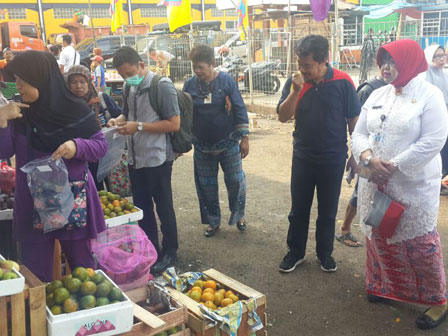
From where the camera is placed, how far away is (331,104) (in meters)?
3.89

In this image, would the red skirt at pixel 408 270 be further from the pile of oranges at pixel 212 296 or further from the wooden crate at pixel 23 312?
the wooden crate at pixel 23 312

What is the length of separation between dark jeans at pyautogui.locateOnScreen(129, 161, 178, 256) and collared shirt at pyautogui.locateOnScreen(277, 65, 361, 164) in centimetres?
122

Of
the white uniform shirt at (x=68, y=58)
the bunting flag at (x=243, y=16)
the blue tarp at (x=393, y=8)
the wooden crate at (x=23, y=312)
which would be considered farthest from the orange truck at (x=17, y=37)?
the wooden crate at (x=23, y=312)

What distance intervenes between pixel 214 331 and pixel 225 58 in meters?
12.4

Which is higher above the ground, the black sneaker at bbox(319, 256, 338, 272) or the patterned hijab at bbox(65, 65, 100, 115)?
the patterned hijab at bbox(65, 65, 100, 115)

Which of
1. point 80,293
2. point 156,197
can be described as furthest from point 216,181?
A: point 80,293

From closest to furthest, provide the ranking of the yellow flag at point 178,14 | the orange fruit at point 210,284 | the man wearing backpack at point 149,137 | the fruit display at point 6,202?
the orange fruit at point 210,284 → the fruit display at point 6,202 → the man wearing backpack at point 149,137 → the yellow flag at point 178,14

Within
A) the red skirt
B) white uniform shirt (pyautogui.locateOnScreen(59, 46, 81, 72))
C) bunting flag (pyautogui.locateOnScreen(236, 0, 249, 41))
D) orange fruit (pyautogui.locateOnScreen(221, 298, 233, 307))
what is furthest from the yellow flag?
orange fruit (pyautogui.locateOnScreen(221, 298, 233, 307))

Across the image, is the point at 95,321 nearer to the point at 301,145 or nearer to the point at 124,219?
the point at 124,219

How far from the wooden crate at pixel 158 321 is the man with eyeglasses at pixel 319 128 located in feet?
5.60

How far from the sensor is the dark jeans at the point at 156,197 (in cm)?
421

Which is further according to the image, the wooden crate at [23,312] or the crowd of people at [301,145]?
the crowd of people at [301,145]

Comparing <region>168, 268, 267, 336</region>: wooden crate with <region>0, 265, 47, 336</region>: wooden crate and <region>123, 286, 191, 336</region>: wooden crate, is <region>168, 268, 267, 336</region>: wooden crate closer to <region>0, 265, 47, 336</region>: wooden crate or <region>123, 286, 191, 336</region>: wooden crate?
<region>123, 286, 191, 336</region>: wooden crate

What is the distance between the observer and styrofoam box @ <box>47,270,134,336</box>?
7.60ft
